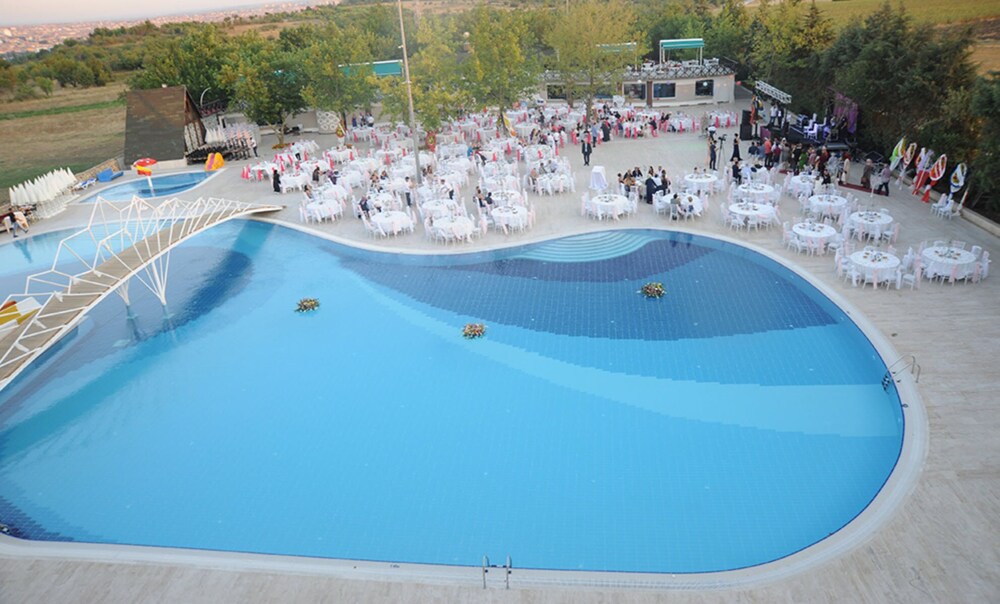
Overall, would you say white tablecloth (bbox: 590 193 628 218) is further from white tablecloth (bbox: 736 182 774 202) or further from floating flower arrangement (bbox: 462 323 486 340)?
floating flower arrangement (bbox: 462 323 486 340)

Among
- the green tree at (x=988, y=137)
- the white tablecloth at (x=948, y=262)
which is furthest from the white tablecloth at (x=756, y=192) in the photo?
the white tablecloth at (x=948, y=262)

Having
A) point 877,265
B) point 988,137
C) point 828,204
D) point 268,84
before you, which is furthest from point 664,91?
point 877,265

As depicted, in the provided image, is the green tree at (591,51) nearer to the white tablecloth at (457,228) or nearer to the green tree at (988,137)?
the white tablecloth at (457,228)

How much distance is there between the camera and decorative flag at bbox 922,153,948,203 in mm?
18583

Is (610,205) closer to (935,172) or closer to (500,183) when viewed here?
(500,183)

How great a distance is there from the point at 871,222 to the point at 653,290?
613cm

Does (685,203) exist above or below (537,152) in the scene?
below

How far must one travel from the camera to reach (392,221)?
66.0 ft

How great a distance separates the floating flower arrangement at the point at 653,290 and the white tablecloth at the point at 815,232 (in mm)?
4009

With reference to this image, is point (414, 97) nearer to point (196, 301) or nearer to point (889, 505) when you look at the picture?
point (196, 301)

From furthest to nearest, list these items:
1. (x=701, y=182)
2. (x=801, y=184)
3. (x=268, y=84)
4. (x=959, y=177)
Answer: (x=268, y=84), (x=701, y=182), (x=801, y=184), (x=959, y=177)

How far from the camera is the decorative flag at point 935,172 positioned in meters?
18.6

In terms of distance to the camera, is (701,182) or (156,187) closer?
(701,182)

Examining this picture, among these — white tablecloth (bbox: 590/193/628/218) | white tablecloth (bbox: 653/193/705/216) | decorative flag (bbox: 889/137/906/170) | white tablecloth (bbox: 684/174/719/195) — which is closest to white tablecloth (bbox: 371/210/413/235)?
white tablecloth (bbox: 590/193/628/218)
